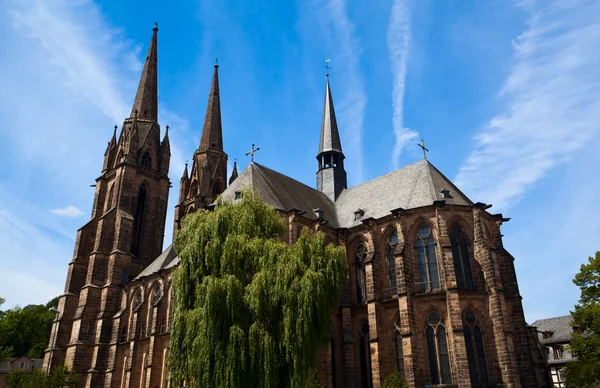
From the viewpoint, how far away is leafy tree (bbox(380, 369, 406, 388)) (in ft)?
71.1

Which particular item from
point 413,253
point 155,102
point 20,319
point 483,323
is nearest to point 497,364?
point 483,323

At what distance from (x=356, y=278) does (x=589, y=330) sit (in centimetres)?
1213

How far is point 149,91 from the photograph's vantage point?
46281mm

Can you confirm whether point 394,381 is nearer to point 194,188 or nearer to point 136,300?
point 136,300

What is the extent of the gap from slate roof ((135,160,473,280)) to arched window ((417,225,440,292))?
1717 mm

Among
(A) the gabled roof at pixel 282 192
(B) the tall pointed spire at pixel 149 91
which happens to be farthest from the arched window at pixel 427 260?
(B) the tall pointed spire at pixel 149 91

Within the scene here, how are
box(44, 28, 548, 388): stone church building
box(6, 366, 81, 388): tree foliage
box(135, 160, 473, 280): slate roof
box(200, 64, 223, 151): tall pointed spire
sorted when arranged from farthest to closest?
box(200, 64, 223, 151): tall pointed spire, box(6, 366, 81, 388): tree foliage, box(135, 160, 473, 280): slate roof, box(44, 28, 548, 388): stone church building

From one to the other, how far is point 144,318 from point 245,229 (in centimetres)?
1808

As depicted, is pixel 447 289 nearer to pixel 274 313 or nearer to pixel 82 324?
pixel 274 313

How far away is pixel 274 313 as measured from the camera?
57.5 feet

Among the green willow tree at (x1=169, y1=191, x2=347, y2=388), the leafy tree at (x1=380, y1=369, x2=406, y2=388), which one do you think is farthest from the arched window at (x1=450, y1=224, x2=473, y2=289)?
the green willow tree at (x1=169, y1=191, x2=347, y2=388)

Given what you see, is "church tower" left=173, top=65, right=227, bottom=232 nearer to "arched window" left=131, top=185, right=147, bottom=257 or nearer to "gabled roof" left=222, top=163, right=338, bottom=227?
"arched window" left=131, top=185, right=147, bottom=257

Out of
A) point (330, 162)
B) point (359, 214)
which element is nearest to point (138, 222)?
point (330, 162)

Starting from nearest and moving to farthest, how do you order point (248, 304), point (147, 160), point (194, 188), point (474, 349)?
point (248, 304) < point (474, 349) < point (147, 160) < point (194, 188)
